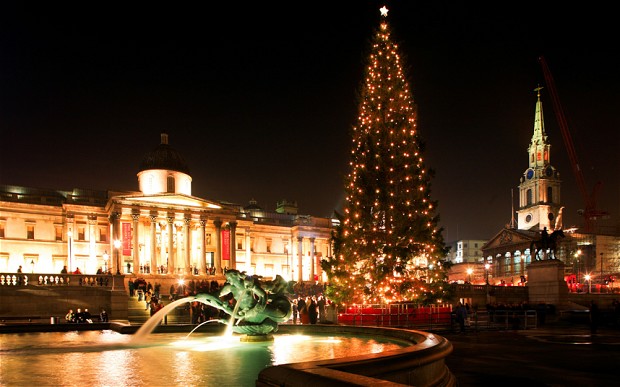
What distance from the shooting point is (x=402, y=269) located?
2556cm

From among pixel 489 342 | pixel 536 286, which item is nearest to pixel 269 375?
pixel 489 342

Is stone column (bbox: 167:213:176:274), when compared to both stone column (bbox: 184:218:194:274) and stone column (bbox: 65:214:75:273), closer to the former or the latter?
stone column (bbox: 184:218:194:274)

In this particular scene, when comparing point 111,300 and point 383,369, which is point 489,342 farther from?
point 111,300

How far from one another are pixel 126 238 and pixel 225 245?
38.3 ft

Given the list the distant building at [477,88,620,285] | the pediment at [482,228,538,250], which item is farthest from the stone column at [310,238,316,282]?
the pediment at [482,228,538,250]

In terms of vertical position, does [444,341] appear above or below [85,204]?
below

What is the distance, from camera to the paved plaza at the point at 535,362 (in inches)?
403

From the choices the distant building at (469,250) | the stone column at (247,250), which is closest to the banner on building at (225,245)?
the stone column at (247,250)

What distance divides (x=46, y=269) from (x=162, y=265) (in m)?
12.5

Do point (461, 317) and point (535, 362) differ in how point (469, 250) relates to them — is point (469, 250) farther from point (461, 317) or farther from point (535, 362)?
point (535, 362)

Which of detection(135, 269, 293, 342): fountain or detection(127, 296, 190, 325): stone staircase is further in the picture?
detection(127, 296, 190, 325): stone staircase

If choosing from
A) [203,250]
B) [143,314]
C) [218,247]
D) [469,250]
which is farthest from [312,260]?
[469,250]

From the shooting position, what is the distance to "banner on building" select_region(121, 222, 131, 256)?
55.5 meters

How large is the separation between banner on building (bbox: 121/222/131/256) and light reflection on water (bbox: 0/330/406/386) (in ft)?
135
